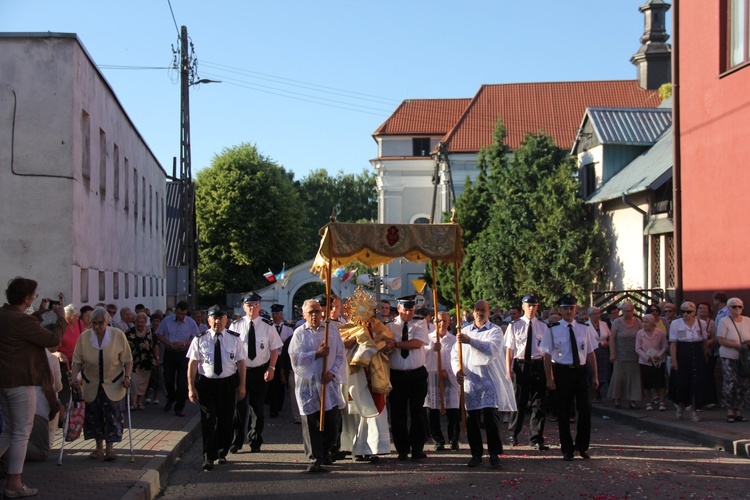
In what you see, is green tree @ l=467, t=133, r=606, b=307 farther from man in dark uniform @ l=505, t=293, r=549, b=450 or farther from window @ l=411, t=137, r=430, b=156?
window @ l=411, t=137, r=430, b=156

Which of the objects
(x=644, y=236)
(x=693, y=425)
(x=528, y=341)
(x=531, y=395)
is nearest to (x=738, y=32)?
(x=693, y=425)

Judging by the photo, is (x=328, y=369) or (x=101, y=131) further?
(x=101, y=131)

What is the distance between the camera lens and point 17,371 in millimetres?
8461

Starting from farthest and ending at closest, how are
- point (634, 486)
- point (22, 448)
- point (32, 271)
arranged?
point (32, 271) < point (634, 486) < point (22, 448)

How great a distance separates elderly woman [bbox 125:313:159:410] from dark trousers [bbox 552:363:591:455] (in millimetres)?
7911

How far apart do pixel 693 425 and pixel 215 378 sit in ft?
23.8

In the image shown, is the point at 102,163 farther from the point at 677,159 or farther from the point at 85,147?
the point at 677,159

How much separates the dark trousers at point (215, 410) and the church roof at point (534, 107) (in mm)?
48739

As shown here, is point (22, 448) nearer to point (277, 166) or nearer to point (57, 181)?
point (57, 181)

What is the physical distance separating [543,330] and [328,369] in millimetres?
3274

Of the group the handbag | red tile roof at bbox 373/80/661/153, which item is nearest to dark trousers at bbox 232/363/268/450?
the handbag

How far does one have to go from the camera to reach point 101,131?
20.5 metres

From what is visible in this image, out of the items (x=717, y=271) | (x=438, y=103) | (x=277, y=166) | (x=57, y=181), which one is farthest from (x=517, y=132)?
(x=57, y=181)

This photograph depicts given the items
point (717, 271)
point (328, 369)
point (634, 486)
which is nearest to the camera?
point (634, 486)
